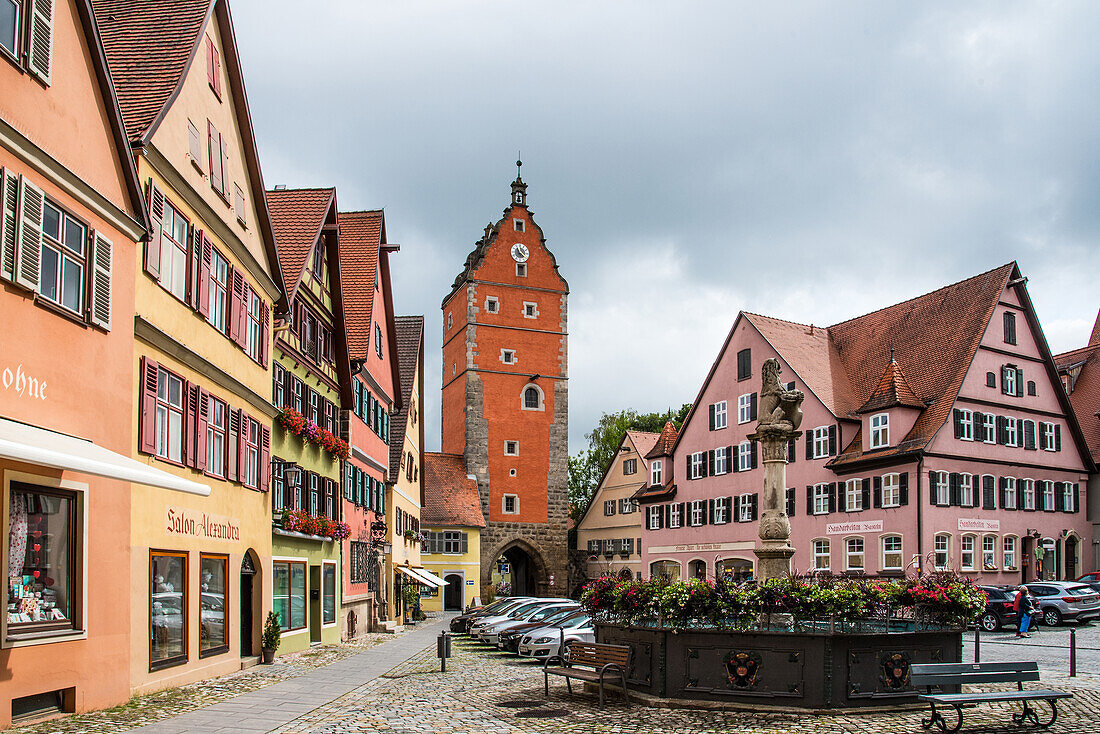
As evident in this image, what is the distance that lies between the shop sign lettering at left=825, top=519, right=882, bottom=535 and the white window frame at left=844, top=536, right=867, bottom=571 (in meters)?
0.31

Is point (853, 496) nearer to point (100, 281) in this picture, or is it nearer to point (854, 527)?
point (854, 527)

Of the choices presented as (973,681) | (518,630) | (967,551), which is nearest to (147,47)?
(518,630)

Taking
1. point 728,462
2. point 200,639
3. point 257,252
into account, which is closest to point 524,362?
point 728,462

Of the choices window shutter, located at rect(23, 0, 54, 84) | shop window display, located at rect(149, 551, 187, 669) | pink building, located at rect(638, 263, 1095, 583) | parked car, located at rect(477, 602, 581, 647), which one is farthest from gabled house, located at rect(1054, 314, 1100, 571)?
window shutter, located at rect(23, 0, 54, 84)

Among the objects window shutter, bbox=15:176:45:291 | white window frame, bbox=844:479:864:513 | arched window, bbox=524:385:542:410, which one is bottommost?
white window frame, bbox=844:479:864:513

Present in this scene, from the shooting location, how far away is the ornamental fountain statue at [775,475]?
54.2 feet

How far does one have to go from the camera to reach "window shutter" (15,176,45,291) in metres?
12.1

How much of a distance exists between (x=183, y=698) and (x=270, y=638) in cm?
626

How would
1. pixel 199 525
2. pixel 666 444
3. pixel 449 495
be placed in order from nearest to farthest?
pixel 199 525 → pixel 666 444 → pixel 449 495

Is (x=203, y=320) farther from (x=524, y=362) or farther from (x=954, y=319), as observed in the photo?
(x=524, y=362)

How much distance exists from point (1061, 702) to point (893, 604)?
308cm

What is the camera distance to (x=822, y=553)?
42.2 m

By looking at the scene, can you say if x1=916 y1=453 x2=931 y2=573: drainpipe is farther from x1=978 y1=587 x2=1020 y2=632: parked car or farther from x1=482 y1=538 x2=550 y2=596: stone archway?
x1=482 y1=538 x2=550 y2=596: stone archway

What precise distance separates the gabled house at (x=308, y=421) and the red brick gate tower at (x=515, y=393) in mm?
36702
